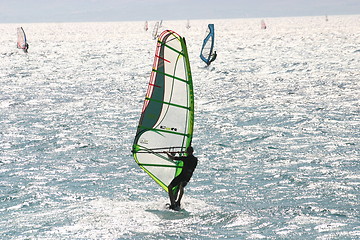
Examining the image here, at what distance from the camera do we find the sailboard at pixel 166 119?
9.48 m

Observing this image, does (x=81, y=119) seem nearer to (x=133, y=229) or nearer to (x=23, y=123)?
(x=23, y=123)

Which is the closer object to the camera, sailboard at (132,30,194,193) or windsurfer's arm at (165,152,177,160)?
windsurfer's arm at (165,152,177,160)

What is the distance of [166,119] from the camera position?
31.5 ft

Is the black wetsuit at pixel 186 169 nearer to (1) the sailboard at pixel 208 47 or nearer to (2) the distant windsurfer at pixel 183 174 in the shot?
(2) the distant windsurfer at pixel 183 174

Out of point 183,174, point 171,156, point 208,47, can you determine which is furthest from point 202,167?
point 208,47

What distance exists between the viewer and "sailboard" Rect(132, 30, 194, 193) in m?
9.48

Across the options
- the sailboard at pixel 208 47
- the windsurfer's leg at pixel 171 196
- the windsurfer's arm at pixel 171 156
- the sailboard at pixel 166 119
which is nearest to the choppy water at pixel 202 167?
the windsurfer's leg at pixel 171 196

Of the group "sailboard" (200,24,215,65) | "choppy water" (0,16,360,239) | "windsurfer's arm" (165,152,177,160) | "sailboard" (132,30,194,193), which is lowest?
"choppy water" (0,16,360,239)

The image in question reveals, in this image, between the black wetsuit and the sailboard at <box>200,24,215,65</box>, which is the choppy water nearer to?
the black wetsuit

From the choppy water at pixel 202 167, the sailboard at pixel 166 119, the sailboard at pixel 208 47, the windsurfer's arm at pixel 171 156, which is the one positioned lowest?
the choppy water at pixel 202 167

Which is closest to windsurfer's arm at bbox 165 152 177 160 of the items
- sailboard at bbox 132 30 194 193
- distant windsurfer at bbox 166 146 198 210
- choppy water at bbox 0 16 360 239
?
distant windsurfer at bbox 166 146 198 210

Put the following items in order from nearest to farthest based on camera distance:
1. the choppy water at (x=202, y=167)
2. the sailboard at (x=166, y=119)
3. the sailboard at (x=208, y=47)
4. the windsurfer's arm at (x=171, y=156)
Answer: the choppy water at (x=202, y=167) → the windsurfer's arm at (x=171, y=156) → the sailboard at (x=166, y=119) → the sailboard at (x=208, y=47)

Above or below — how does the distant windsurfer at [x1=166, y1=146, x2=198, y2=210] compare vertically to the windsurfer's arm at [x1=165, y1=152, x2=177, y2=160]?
below

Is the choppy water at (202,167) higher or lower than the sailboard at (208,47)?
lower
